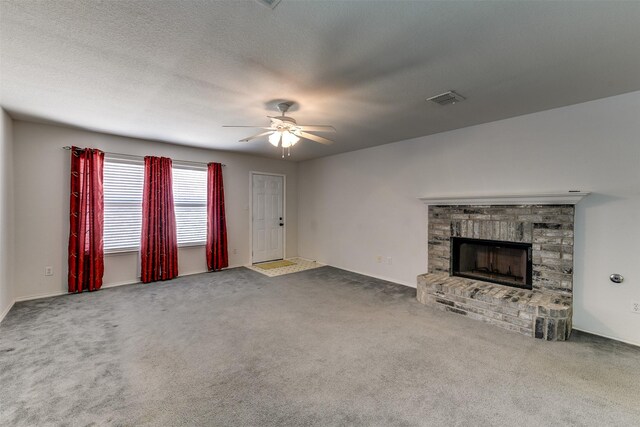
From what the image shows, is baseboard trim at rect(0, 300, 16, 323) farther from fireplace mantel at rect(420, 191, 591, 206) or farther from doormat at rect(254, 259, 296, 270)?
fireplace mantel at rect(420, 191, 591, 206)

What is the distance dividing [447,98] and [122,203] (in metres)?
5.00

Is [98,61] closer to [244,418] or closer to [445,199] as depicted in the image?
[244,418]

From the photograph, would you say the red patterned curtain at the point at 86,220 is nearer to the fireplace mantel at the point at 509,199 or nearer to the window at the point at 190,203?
the window at the point at 190,203

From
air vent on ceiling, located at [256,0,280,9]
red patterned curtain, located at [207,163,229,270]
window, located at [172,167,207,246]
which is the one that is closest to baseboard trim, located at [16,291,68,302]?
window, located at [172,167,207,246]

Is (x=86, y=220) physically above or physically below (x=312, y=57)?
below

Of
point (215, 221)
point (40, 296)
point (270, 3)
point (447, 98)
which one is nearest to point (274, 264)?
point (215, 221)

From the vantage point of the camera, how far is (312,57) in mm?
2164

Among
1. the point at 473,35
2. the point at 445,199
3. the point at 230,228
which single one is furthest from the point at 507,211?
the point at 230,228

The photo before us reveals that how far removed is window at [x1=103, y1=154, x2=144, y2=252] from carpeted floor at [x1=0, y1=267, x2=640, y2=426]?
3.86 ft

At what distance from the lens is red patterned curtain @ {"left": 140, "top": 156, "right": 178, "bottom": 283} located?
189 inches

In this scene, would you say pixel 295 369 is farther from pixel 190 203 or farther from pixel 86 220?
pixel 190 203

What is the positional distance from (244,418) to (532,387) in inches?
80.8

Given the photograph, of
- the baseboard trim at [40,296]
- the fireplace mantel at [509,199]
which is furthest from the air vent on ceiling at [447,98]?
the baseboard trim at [40,296]

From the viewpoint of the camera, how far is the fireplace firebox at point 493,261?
138 inches
